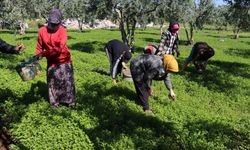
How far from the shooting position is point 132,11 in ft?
102

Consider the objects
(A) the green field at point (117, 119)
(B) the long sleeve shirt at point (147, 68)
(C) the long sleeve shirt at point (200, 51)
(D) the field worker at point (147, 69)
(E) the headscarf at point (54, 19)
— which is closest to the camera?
(A) the green field at point (117, 119)

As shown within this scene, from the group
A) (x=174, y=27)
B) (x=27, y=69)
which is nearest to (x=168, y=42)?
(x=174, y=27)

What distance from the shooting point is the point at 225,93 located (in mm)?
16250

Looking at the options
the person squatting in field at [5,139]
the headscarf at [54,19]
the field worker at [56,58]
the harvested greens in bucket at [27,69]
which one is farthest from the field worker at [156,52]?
the person squatting in field at [5,139]

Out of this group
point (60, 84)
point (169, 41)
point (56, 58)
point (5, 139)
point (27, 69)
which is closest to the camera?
point (5, 139)

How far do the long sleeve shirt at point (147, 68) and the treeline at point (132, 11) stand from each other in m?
15.6

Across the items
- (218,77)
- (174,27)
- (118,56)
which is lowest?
(218,77)

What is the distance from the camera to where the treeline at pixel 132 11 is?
30.2 metres

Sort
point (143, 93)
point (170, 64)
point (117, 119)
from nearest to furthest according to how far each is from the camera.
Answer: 1. point (170, 64)
2. point (117, 119)
3. point (143, 93)

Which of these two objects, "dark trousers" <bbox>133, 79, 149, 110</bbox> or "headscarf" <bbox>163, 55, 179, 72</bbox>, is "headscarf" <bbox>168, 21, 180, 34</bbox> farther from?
"headscarf" <bbox>163, 55, 179, 72</bbox>

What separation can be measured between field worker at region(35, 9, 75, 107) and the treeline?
17.0 m

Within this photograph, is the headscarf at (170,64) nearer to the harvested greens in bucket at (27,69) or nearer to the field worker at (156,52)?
the field worker at (156,52)

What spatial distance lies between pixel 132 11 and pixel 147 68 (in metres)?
20.3

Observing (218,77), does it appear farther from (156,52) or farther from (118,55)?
(156,52)
